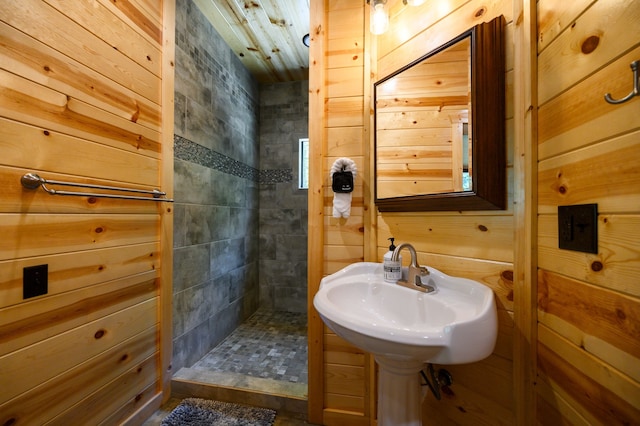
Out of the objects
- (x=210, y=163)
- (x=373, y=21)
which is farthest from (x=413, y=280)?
(x=210, y=163)

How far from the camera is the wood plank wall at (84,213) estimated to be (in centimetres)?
85

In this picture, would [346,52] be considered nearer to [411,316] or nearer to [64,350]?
[411,316]

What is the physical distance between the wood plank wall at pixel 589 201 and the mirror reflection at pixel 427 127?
9.6 inches

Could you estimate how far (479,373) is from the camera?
96 cm

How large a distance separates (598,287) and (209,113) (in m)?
2.37

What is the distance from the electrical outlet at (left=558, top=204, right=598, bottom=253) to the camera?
1.92ft

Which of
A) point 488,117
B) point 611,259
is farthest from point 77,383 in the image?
point 488,117

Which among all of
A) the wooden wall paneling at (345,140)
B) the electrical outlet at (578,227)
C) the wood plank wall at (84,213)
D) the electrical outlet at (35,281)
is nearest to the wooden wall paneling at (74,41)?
the wood plank wall at (84,213)

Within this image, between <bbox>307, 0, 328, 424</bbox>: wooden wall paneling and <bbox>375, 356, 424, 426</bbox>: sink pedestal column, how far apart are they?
1.72ft

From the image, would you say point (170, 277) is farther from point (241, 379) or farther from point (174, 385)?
point (241, 379)

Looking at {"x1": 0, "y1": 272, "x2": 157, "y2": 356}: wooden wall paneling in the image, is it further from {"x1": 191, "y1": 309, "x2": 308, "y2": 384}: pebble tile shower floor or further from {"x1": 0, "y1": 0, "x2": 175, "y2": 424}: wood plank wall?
{"x1": 191, "y1": 309, "x2": 308, "y2": 384}: pebble tile shower floor

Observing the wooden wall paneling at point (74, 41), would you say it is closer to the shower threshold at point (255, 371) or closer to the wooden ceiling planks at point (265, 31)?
the wooden ceiling planks at point (265, 31)

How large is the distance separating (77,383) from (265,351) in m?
1.21

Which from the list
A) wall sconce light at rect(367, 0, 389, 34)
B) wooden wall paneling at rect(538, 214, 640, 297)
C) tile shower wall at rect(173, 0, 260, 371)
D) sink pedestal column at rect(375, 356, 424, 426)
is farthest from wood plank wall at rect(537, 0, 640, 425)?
tile shower wall at rect(173, 0, 260, 371)
